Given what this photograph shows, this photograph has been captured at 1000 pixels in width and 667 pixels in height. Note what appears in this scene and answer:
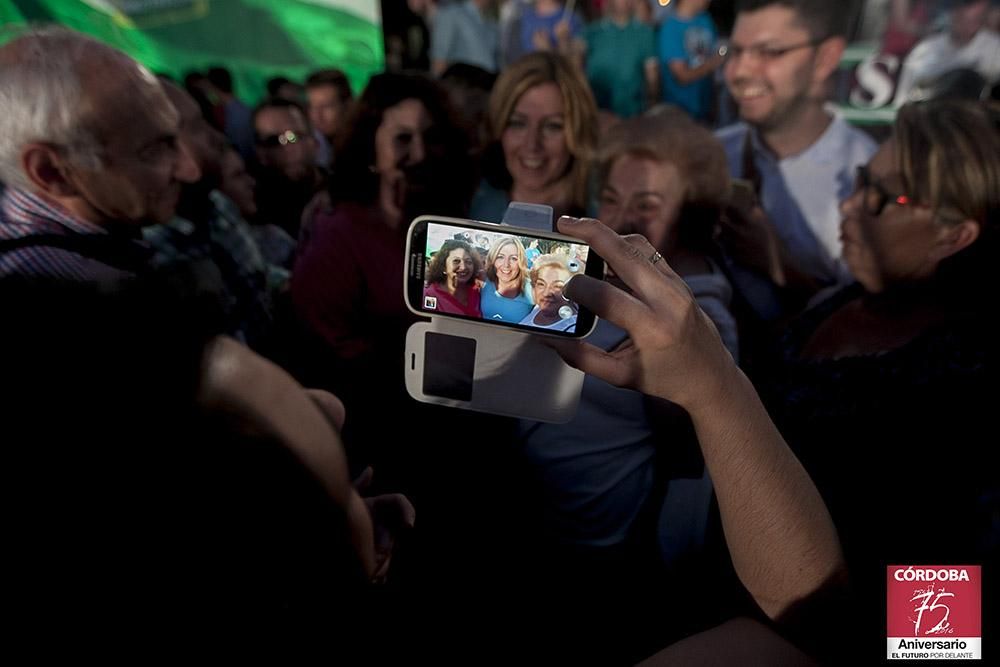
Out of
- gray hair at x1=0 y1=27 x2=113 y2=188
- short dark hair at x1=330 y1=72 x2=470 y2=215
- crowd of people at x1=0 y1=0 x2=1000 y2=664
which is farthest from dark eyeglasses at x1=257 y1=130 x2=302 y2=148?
gray hair at x1=0 y1=27 x2=113 y2=188

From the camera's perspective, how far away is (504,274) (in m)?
0.63

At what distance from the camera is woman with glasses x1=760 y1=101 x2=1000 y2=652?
0.86 metres

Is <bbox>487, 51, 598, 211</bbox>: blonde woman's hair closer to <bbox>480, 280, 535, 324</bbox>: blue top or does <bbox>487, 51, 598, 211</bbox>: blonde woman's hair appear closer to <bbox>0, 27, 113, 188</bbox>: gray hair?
Answer: <bbox>0, 27, 113, 188</bbox>: gray hair

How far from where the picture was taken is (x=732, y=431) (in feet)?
1.82

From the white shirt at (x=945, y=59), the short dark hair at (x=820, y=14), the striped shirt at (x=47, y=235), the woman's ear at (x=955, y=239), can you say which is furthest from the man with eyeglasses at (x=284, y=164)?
the white shirt at (x=945, y=59)

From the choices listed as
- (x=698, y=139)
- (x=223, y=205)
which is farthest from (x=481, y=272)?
(x=223, y=205)

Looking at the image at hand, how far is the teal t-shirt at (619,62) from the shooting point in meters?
2.96

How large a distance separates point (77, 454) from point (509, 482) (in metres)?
0.61

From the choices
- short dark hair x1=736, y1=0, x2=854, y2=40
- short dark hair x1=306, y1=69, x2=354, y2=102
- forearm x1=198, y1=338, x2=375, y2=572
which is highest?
short dark hair x1=306, y1=69, x2=354, y2=102

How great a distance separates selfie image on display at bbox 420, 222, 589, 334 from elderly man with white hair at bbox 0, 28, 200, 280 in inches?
24.7

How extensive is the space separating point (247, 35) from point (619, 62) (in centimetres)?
369

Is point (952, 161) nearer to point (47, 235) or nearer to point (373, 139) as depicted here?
point (373, 139)

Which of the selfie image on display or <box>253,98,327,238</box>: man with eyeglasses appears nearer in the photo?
the selfie image on display

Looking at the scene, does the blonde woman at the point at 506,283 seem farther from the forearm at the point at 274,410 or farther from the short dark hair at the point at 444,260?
the forearm at the point at 274,410
